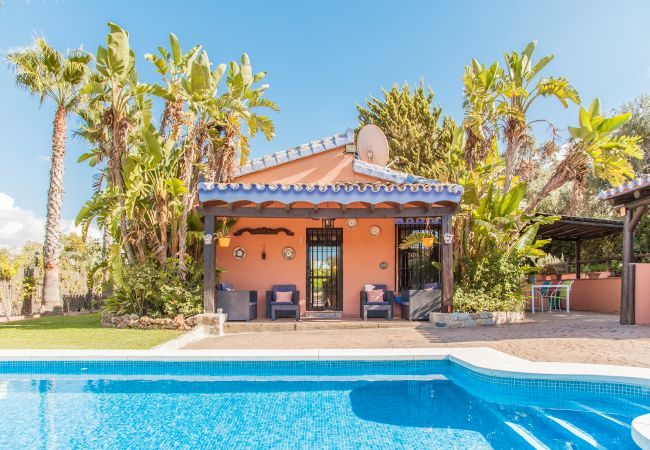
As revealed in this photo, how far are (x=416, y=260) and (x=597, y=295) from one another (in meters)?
6.41

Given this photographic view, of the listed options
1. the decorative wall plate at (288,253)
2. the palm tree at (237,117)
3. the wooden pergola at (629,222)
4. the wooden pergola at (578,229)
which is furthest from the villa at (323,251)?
the wooden pergola at (629,222)

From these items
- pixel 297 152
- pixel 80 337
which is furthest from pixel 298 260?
pixel 80 337

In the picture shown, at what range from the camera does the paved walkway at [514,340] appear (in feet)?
23.1

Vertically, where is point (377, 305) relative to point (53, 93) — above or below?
below

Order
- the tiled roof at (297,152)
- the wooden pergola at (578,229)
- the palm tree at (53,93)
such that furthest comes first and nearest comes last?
1. the palm tree at (53,93)
2. the wooden pergola at (578,229)
3. the tiled roof at (297,152)

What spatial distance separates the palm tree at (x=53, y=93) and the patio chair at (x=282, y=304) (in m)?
7.73

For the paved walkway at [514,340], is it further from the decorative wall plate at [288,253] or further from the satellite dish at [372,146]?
the satellite dish at [372,146]

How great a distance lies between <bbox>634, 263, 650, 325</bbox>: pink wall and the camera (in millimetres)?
10508

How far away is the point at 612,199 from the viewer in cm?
1102

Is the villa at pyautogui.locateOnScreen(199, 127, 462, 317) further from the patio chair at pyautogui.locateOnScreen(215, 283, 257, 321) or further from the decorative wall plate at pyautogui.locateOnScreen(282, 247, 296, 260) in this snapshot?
the patio chair at pyautogui.locateOnScreen(215, 283, 257, 321)

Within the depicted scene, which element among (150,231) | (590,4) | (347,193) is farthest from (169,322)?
(590,4)

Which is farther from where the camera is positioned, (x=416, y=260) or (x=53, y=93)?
(x=53, y=93)

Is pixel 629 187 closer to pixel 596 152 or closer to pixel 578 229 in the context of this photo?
pixel 596 152

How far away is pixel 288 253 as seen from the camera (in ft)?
43.9
